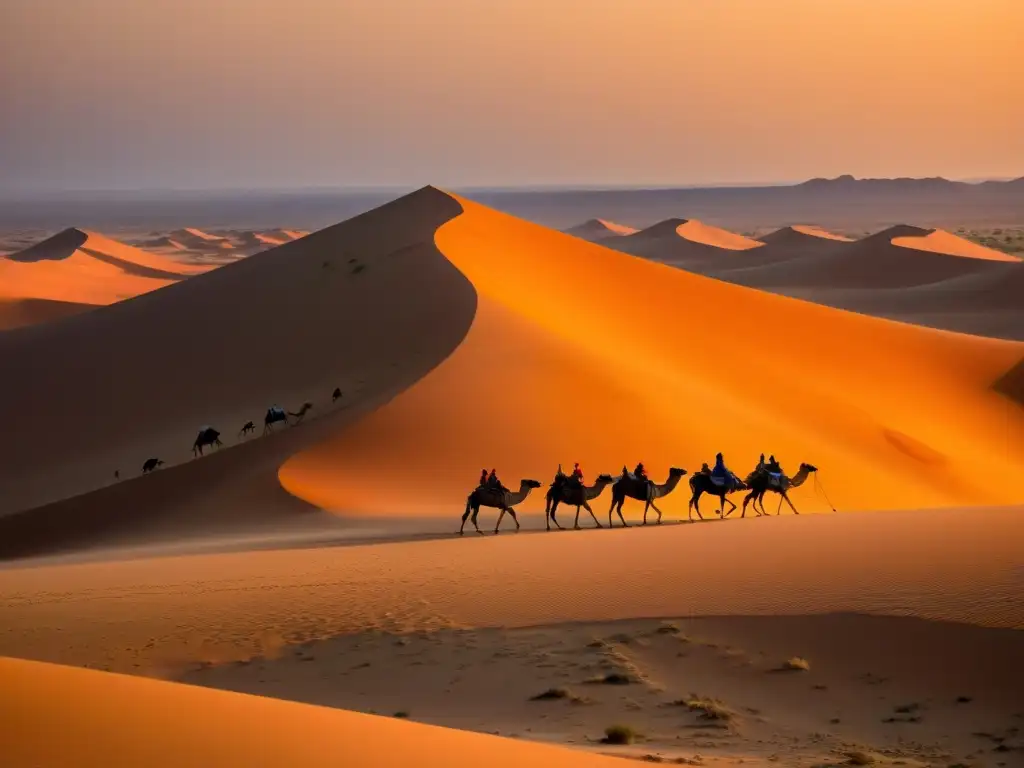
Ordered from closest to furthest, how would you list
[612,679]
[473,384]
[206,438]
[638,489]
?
[612,679]
[638,489]
[206,438]
[473,384]

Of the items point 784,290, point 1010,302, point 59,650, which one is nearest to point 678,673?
point 59,650

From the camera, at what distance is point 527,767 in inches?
302

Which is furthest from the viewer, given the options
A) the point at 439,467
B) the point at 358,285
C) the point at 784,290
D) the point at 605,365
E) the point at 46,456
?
the point at 784,290

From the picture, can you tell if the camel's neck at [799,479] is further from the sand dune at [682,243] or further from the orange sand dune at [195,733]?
the sand dune at [682,243]

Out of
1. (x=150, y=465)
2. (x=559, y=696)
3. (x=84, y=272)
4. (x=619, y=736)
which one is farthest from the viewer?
(x=84, y=272)

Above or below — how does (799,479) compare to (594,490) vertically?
above

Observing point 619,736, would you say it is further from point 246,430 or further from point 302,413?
point 246,430

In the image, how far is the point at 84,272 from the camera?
324 feet

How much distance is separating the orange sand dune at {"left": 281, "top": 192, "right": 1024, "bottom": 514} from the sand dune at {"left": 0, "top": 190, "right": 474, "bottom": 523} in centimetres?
168

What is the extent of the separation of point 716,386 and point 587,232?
15223 cm

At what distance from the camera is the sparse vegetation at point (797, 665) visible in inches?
431

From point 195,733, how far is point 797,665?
220 inches

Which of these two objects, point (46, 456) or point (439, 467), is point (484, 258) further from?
point (439, 467)

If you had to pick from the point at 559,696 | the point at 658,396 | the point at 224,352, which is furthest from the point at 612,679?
the point at 224,352
